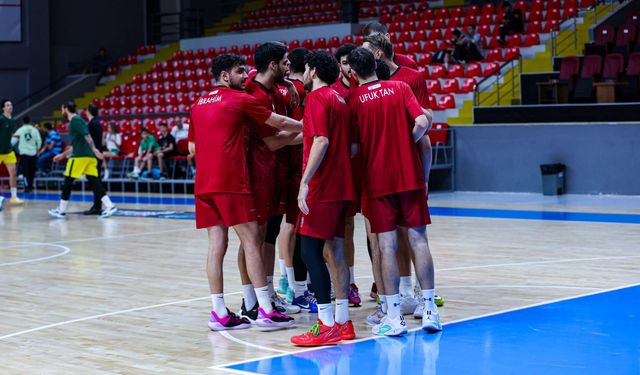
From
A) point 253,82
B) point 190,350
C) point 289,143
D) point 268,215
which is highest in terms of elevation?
point 253,82

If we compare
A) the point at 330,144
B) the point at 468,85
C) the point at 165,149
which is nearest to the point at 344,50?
the point at 330,144

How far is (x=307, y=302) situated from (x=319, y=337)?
130 centimetres

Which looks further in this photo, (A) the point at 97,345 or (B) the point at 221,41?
(B) the point at 221,41

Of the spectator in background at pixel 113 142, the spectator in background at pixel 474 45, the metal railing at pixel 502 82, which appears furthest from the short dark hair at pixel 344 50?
the spectator in background at pixel 113 142

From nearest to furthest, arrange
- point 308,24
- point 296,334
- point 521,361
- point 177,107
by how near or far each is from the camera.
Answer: point 521,361 < point 296,334 < point 177,107 < point 308,24

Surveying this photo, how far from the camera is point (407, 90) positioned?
6379mm

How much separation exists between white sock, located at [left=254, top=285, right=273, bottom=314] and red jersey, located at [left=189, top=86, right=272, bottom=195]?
0.69 m

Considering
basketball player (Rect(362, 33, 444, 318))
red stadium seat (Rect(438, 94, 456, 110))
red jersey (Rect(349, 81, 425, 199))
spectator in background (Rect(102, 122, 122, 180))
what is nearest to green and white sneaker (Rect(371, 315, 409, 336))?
basketball player (Rect(362, 33, 444, 318))

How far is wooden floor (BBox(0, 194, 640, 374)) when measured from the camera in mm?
6066

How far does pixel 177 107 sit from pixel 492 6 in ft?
28.2

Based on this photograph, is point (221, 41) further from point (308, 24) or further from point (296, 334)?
point (296, 334)

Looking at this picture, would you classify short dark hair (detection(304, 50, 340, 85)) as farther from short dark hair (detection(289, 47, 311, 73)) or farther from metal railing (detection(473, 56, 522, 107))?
metal railing (detection(473, 56, 522, 107))

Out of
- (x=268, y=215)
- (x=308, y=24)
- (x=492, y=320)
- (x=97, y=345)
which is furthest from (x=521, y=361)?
(x=308, y=24)

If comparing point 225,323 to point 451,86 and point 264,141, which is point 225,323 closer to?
point 264,141
